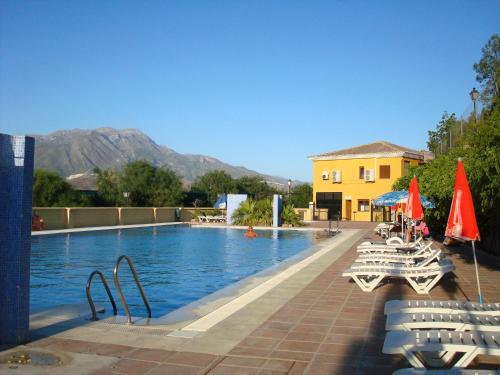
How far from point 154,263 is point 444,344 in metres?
11.1

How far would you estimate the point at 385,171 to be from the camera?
4175cm

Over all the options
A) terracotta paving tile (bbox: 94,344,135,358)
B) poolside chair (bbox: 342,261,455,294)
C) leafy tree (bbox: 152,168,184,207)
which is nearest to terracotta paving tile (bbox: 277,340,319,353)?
terracotta paving tile (bbox: 94,344,135,358)

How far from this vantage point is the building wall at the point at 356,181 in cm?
4138

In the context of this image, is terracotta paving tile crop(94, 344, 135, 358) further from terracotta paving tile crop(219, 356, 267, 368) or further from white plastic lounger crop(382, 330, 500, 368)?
white plastic lounger crop(382, 330, 500, 368)

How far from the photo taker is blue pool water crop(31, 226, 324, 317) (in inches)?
374

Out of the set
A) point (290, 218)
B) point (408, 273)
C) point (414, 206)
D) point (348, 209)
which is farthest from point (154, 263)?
point (348, 209)

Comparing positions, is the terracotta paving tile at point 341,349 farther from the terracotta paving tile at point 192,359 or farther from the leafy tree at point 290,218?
the leafy tree at point 290,218

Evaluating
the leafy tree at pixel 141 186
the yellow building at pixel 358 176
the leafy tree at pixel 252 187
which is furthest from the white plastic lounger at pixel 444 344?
the leafy tree at pixel 252 187

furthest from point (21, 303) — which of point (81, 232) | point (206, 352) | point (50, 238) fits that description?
point (81, 232)

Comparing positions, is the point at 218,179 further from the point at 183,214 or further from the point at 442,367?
the point at 442,367

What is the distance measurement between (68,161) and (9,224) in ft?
581

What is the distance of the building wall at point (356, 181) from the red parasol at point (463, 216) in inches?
1408

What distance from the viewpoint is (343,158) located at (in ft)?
143

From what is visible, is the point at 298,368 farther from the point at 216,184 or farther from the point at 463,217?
the point at 216,184
